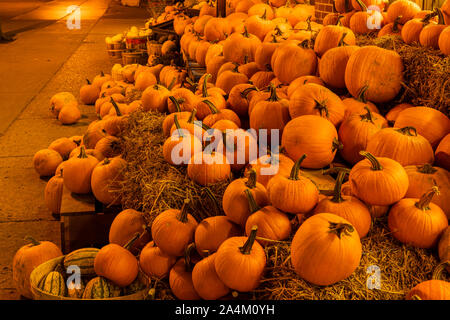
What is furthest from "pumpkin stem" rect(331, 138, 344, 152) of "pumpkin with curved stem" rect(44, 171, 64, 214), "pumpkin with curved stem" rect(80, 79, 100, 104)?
"pumpkin with curved stem" rect(80, 79, 100, 104)

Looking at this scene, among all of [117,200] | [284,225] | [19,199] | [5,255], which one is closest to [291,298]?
[284,225]

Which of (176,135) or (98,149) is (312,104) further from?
(98,149)

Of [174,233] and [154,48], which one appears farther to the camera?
[154,48]

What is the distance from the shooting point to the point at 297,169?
179 cm

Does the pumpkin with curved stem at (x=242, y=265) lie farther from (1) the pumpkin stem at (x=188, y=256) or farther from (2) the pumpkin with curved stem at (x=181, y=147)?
(2) the pumpkin with curved stem at (x=181, y=147)

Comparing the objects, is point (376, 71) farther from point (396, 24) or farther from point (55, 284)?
point (55, 284)

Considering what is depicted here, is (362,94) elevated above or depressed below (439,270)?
above

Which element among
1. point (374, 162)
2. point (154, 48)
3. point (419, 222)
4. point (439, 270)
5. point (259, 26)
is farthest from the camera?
point (154, 48)

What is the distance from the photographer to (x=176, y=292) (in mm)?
1938

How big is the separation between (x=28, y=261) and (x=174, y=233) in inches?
41.2

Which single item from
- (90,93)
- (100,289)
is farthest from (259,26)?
(90,93)


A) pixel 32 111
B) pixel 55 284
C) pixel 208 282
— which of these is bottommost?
pixel 32 111

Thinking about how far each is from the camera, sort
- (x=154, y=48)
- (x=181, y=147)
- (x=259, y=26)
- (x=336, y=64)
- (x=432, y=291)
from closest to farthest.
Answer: (x=432, y=291)
(x=181, y=147)
(x=336, y=64)
(x=259, y=26)
(x=154, y=48)

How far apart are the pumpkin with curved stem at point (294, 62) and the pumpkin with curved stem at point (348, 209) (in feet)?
4.21
